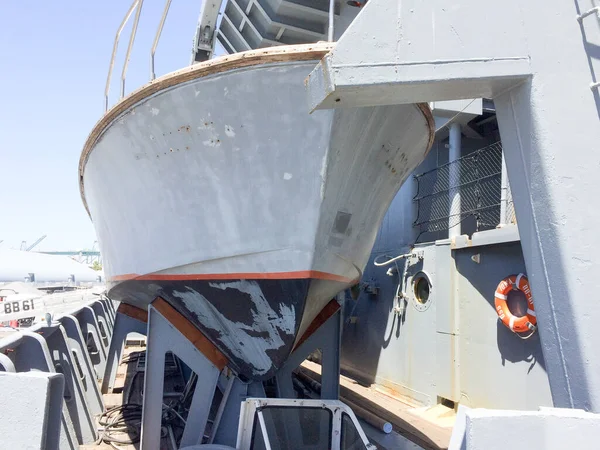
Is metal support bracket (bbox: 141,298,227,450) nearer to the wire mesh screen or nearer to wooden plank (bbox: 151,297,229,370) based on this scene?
wooden plank (bbox: 151,297,229,370)

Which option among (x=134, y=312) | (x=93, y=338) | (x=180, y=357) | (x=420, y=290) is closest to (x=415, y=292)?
(x=420, y=290)

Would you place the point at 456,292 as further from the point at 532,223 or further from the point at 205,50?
the point at 205,50

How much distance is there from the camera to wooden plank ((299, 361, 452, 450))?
4.73 metres

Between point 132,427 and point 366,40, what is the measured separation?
4340mm

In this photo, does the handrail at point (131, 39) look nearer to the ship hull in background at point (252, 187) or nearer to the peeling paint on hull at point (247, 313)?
the ship hull in background at point (252, 187)

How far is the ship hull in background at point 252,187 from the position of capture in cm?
342

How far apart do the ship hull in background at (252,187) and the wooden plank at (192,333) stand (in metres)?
0.09

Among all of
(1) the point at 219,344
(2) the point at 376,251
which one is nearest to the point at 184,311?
(1) the point at 219,344

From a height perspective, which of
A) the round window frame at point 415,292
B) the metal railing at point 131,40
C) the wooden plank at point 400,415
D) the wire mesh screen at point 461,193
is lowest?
the wooden plank at point 400,415

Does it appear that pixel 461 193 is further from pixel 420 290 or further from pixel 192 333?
pixel 192 333

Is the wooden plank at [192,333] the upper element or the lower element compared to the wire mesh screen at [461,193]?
lower

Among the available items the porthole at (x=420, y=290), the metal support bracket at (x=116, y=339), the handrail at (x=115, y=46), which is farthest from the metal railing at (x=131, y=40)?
the porthole at (x=420, y=290)

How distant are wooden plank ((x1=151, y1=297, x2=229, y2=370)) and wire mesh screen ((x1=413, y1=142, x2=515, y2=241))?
11.8 ft

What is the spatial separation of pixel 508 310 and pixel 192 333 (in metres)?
3.13
